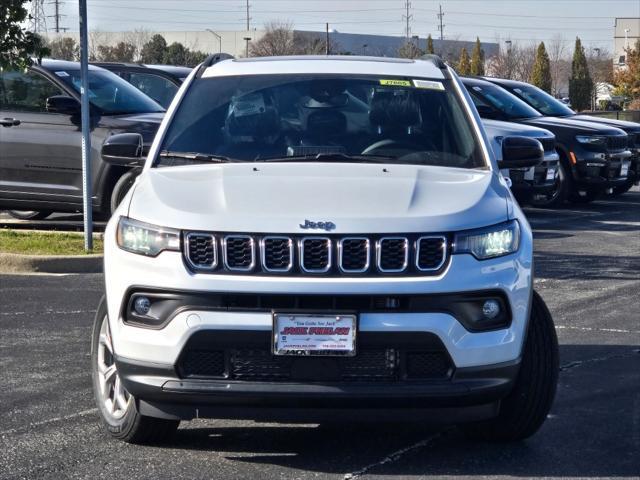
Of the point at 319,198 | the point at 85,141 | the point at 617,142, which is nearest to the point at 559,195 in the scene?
the point at 617,142

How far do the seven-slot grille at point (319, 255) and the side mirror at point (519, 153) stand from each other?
1.70 meters

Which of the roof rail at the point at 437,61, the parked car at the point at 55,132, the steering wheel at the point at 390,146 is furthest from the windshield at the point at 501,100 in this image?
the steering wheel at the point at 390,146

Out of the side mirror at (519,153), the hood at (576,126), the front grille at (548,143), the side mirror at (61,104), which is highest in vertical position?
the side mirror at (519,153)

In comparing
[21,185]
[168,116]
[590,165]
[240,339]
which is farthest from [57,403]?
[590,165]

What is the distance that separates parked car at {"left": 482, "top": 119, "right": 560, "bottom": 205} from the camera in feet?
53.5

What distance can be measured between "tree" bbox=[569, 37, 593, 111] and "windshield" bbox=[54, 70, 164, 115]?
4959 cm

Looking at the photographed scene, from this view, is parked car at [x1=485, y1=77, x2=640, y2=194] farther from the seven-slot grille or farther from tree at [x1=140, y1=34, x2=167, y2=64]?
tree at [x1=140, y1=34, x2=167, y2=64]

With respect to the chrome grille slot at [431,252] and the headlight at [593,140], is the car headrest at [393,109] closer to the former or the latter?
the chrome grille slot at [431,252]

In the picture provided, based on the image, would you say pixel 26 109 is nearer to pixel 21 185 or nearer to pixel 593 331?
pixel 21 185

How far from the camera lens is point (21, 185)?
44.2ft

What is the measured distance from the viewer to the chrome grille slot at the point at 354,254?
487cm

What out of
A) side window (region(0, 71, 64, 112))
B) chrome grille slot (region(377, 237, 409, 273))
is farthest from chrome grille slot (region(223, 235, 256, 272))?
side window (region(0, 71, 64, 112))

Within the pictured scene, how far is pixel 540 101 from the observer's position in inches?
791

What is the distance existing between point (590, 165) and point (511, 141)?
1194 cm
